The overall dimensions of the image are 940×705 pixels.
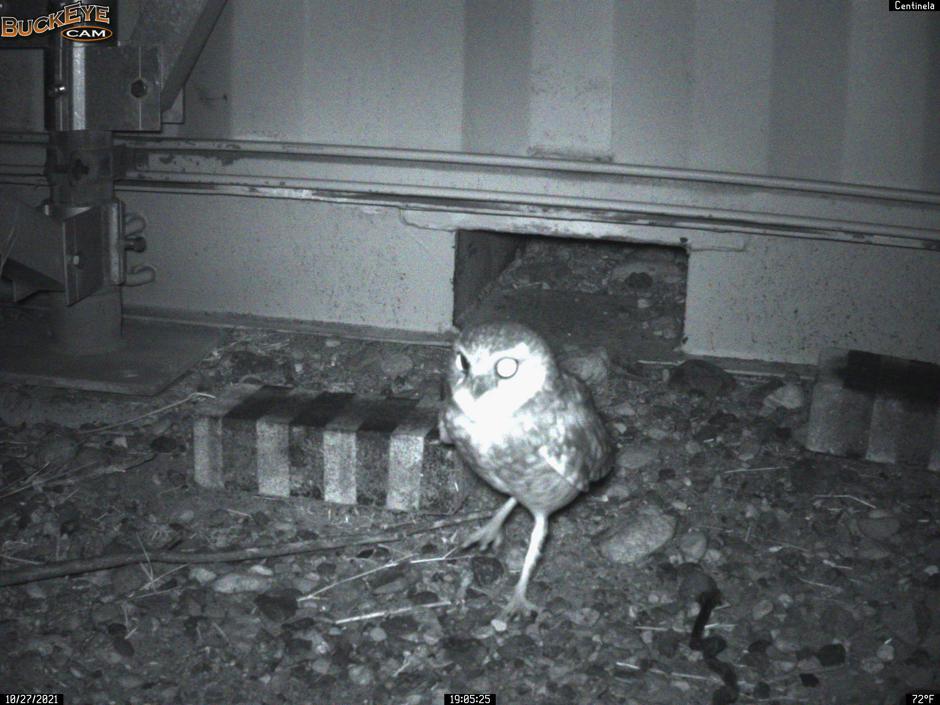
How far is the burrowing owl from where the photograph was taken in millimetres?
2508

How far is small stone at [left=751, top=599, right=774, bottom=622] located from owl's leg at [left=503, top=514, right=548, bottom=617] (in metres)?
0.58

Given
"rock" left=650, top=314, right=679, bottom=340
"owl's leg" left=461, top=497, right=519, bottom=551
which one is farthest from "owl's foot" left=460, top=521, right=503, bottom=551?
"rock" left=650, top=314, right=679, bottom=340

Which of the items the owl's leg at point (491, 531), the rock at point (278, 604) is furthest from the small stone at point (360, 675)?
the owl's leg at point (491, 531)

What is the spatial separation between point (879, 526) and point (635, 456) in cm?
78

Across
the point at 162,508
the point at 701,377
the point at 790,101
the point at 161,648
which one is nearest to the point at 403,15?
the point at 790,101

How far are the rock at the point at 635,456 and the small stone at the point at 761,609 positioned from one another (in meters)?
0.72

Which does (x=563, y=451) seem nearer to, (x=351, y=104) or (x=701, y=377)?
(x=701, y=377)

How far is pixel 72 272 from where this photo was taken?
12.1ft

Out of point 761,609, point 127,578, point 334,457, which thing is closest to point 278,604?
Result: point 127,578

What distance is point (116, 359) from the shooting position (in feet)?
13.0

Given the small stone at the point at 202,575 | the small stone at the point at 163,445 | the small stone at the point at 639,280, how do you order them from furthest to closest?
the small stone at the point at 639,280 → the small stone at the point at 163,445 → the small stone at the point at 202,575

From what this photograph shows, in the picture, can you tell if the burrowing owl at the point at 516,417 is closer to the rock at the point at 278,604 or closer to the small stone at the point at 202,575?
the rock at the point at 278,604

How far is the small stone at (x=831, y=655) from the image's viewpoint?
8.54 ft

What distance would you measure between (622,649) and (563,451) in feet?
1.74
